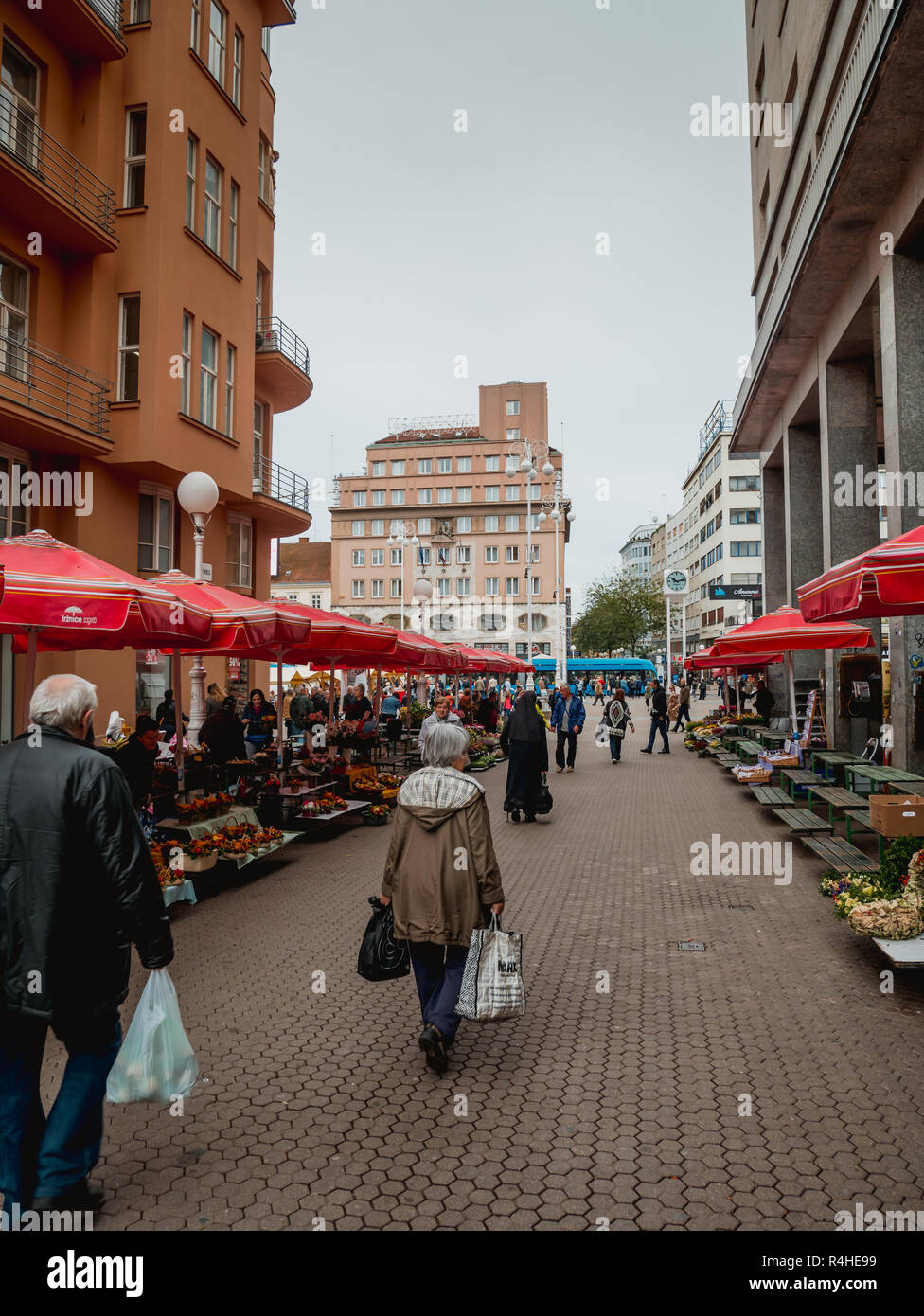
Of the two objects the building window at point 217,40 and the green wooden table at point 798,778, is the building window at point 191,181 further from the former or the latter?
the green wooden table at point 798,778

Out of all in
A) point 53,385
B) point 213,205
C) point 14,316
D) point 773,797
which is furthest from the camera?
point 213,205

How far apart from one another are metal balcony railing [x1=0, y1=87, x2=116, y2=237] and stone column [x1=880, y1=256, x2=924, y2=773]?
14253mm

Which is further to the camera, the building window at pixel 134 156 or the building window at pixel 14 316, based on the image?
the building window at pixel 134 156

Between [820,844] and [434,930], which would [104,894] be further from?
[820,844]

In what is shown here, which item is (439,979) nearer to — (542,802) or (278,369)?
(542,802)

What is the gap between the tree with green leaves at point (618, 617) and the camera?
76.4 metres

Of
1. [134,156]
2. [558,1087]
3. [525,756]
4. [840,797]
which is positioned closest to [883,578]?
[558,1087]

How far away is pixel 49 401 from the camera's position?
1623 centimetres

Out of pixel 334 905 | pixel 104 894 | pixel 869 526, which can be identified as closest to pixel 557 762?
pixel 869 526

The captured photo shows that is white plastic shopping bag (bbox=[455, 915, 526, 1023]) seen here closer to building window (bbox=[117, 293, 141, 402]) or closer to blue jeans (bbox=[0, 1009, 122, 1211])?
blue jeans (bbox=[0, 1009, 122, 1211])

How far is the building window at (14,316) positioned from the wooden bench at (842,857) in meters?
15.2

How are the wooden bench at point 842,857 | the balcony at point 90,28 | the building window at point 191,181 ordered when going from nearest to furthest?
1. the wooden bench at point 842,857
2. the balcony at point 90,28
3. the building window at point 191,181

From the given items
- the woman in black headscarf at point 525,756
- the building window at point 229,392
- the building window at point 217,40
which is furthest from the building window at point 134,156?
the woman in black headscarf at point 525,756

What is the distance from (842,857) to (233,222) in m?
20.4
